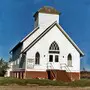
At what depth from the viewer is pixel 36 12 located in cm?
6262

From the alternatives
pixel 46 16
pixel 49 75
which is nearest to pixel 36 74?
pixel 49 75

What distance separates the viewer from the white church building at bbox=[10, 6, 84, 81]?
5625 centimetres

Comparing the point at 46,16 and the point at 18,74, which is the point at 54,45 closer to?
the point at 46,16

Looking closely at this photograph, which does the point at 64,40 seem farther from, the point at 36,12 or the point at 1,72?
the point at 1,72

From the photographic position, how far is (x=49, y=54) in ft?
188

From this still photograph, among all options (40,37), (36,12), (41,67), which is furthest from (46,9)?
(41,67)

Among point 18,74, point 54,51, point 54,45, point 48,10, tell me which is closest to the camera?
point 54,51

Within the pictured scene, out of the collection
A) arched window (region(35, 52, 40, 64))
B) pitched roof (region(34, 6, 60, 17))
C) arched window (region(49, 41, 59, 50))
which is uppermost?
pitched roof (region(34, 6, 60, 17))

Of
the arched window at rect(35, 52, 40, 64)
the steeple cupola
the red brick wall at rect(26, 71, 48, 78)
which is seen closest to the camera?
the red brick wall at rect(26, 71, 48, 78)

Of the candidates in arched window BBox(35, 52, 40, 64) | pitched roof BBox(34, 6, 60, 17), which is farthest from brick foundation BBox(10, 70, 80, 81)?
pitched roof BBox(34, 6, 60, 17)

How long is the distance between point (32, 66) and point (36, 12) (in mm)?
10898

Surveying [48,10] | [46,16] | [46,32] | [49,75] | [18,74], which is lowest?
[49,75]

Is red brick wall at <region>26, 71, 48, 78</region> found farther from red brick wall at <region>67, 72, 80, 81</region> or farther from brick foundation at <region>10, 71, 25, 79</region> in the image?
red brick wall at <region>67, 72, 80, 81</region>

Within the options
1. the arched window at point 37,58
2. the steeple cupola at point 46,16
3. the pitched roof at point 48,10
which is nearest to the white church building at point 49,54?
Result: the arched window at point 37,58
